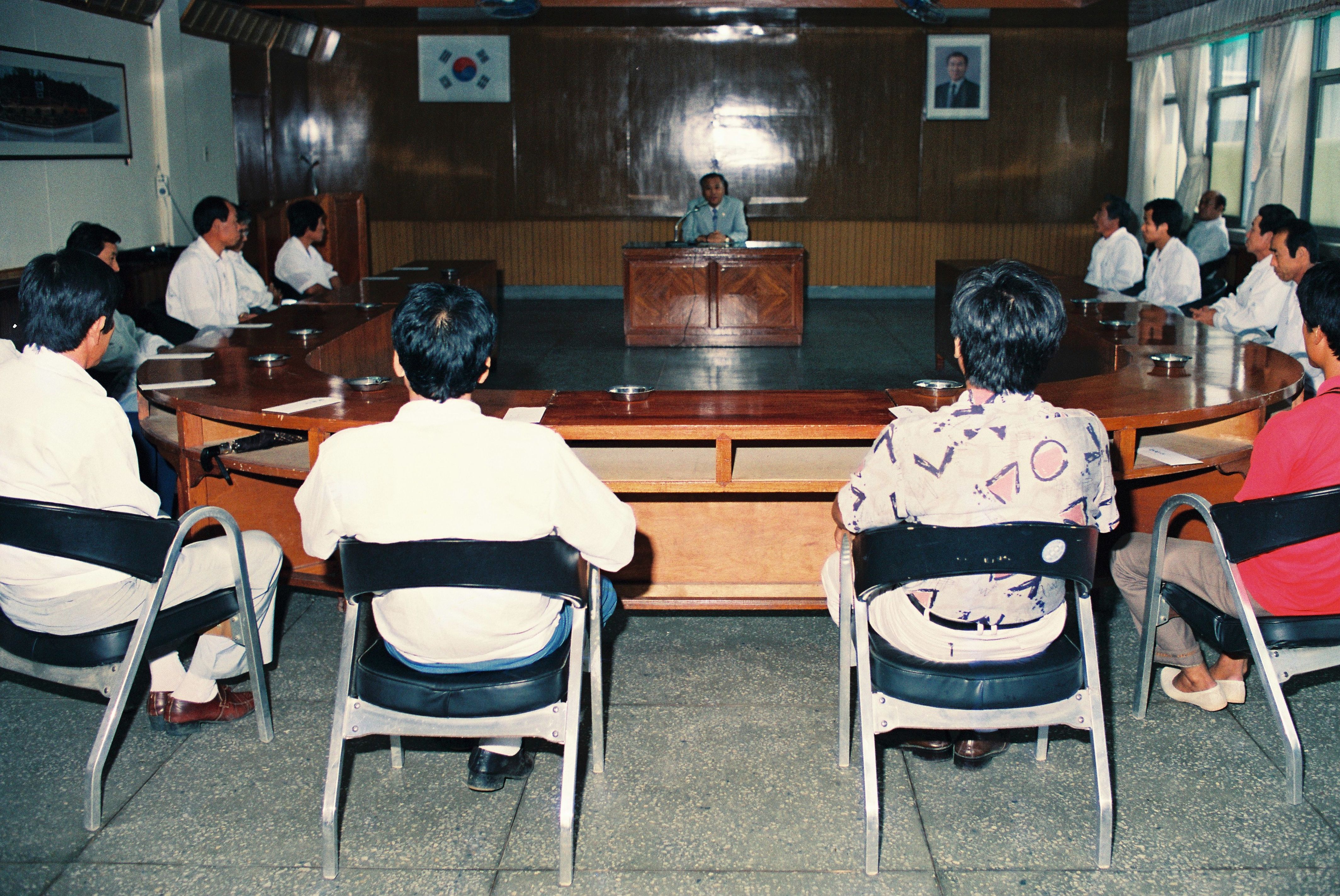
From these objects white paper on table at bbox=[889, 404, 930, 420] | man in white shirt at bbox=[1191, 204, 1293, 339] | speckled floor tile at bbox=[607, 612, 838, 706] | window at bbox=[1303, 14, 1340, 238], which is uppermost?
window at bbox=[1303, 14, 1340, 238]

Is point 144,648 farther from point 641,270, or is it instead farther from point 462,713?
point 641,270

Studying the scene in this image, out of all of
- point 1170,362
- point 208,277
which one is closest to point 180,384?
point 208,277

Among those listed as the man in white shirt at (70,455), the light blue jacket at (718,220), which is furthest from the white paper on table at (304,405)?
the light blue jacket at (718,220)

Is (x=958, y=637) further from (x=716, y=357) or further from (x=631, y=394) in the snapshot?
(x=716, y=357)

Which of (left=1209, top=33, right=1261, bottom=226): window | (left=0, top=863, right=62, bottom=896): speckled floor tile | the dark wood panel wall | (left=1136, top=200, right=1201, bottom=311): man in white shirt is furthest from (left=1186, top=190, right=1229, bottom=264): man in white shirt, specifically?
(left=0, top=863, right=62, bottom=896): speckled floor tile

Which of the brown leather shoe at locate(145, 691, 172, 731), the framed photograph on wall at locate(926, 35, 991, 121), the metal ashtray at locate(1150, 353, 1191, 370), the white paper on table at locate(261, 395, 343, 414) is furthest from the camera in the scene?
the framed photograph on wall at locate(926, 35, 991, 121)

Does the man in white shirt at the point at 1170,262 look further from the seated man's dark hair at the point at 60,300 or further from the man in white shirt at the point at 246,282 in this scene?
the seated man's dark hair at the point at 60,300

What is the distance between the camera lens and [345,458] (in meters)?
1.87

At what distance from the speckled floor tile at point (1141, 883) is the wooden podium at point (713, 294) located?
6.50 meters

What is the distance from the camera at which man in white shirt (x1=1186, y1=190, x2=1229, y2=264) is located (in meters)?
7.98

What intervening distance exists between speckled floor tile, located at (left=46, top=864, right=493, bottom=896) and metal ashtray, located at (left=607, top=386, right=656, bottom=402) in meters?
1.43

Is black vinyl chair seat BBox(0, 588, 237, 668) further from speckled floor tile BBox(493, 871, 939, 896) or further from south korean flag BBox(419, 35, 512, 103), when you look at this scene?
south korean flag BBox(419, 35, 512, 103)

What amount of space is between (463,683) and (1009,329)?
1164mm

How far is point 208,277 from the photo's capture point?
5.43 m
